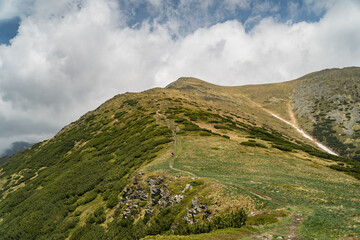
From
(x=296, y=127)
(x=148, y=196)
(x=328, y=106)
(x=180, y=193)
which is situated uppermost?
(x=328, y=106)

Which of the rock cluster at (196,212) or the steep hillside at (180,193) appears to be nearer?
A: the steep hillside at (180,193)

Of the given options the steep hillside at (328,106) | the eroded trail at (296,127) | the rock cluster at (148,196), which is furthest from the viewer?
the steep hillside at (328,106)

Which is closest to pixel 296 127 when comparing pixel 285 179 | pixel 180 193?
pixel 285 179

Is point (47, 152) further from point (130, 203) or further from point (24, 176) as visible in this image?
point (130, 203)

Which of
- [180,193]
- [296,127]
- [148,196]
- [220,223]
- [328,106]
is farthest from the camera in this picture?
[328,106]

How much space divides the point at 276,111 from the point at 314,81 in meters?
76.7

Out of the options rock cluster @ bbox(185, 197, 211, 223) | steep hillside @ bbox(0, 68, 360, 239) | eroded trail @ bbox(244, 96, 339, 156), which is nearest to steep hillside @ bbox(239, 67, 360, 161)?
eroded trail @ bbox(244, 96, 339, 156)

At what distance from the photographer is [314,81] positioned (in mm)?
192750

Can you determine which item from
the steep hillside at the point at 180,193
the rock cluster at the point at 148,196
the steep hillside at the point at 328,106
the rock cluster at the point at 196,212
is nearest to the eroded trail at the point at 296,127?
the steep hillside at the point at 328,106

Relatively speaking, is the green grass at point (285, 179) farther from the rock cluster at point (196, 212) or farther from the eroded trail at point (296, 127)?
the eroded trail at point (296, 127)

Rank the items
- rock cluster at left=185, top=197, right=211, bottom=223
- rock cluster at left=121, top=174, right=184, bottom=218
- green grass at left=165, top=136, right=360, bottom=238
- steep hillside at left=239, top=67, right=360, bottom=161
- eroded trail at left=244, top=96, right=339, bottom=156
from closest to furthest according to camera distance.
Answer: green grass at left=165, top=136, right=360, bottom=238 → rock cluster at left=185, top=197, right=211, bottom=223 → rock cluster at left=121, top=174, right=184, bottom=218 → eroded trail at left=244, top=96, right=339, bottom=156 → steep hillside at left=239, top=67, right=360, bottom=161

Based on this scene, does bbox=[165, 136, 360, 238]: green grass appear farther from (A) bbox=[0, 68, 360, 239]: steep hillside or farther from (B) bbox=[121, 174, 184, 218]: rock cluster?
(B) bbox=[121, 174, 184, 218]: rock cluster

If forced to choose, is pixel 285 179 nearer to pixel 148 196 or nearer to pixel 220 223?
pixel 220 223

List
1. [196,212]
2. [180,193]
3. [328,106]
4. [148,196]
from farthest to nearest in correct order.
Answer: [328,106] < [148,196] < [180,193] < [196,212]
